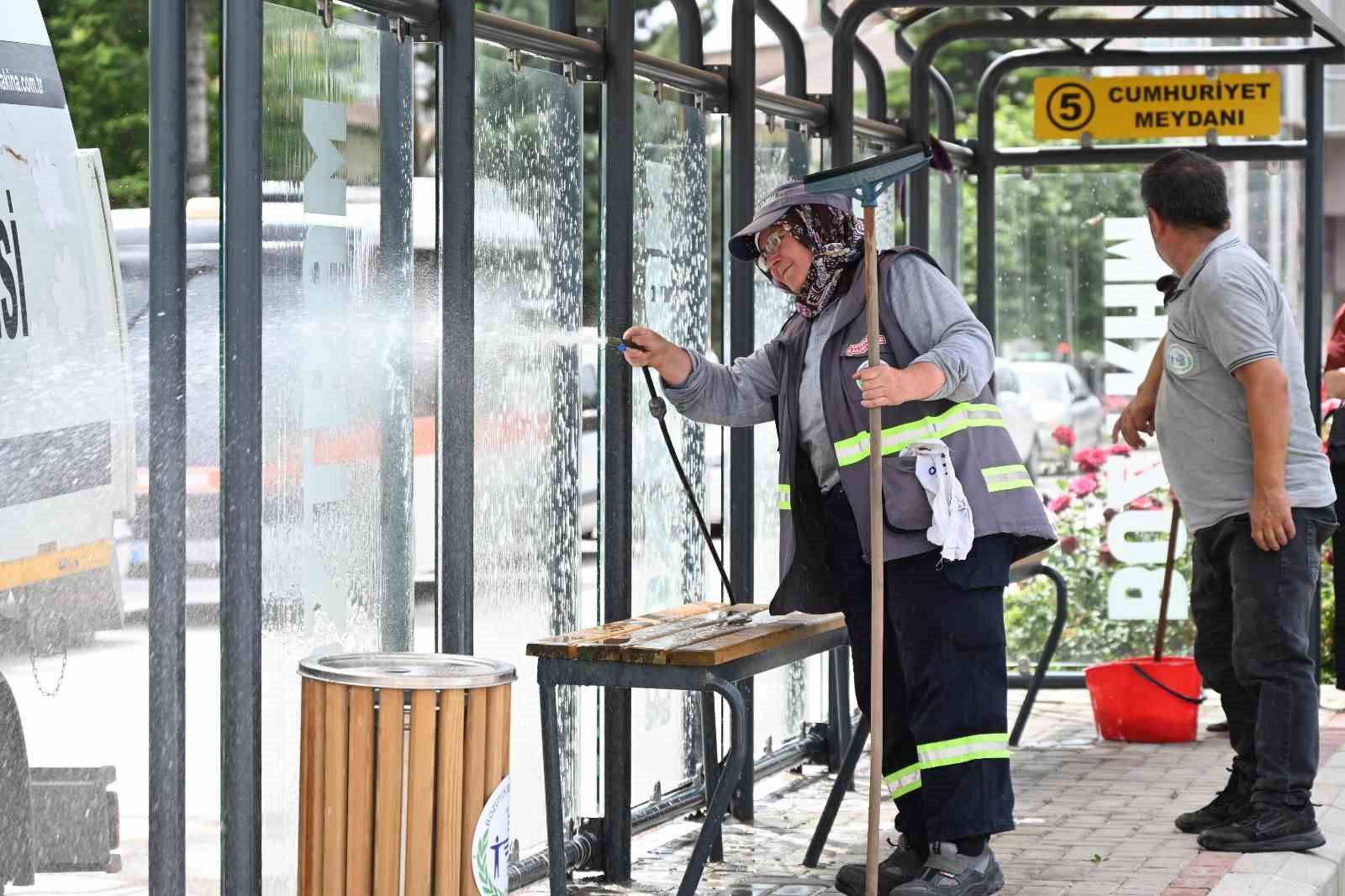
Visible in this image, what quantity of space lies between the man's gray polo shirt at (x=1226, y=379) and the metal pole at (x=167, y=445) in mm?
3060

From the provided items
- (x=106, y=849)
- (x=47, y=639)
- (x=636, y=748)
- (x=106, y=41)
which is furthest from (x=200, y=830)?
(x=636, y=748)

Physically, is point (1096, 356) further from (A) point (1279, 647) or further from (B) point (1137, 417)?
(A) point (1279, 647)

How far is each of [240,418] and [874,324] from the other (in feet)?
5.12

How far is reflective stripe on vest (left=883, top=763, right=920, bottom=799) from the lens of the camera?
5.21 m

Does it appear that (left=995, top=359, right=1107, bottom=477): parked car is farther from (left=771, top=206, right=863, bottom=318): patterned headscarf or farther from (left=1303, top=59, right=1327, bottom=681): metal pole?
(left=771, top=206, right=863, bottom=318): patterned headscarf

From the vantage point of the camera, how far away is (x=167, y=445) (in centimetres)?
388

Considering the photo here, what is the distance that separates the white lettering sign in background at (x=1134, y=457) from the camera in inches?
349

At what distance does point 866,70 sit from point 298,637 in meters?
4.26

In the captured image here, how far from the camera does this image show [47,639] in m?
3.76

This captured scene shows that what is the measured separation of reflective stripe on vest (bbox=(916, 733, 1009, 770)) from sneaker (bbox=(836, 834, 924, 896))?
40 cm

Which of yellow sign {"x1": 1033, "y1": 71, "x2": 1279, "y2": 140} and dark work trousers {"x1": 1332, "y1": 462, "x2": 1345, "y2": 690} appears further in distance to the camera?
yellow sign {"x1": 1033, "y1": 71, "x2": 1279, "y2": 140}

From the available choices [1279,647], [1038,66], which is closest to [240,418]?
[1279,647]

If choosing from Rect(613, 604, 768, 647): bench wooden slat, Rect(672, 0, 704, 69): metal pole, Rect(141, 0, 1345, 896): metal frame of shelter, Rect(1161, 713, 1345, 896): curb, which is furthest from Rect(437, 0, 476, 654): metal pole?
Rect(1161, 713, 1345, 896): curb

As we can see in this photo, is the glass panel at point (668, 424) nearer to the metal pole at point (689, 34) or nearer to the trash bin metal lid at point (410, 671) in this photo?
the metal pole at point (689, 34)
